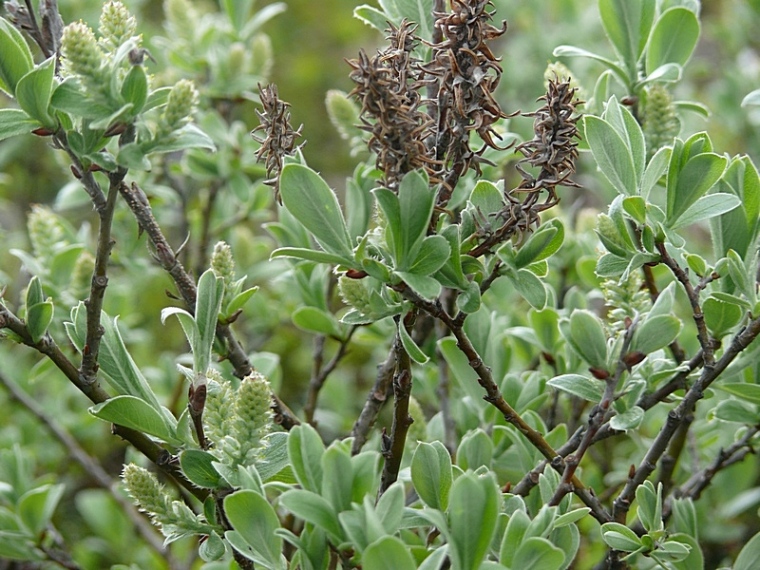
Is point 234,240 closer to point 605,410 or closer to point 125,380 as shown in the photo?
point 125,380

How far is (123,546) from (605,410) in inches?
40.3

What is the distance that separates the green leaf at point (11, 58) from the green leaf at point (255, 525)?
36cm

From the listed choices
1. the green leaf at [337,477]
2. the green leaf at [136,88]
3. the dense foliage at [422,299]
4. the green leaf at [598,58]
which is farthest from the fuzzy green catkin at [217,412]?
the green leaf at [598,58]

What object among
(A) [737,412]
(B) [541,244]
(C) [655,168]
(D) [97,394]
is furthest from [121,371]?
(A) [737,412]

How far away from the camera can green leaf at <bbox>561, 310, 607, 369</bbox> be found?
65 cm

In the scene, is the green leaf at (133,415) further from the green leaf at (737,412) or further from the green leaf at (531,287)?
the green leaf at (737,412)

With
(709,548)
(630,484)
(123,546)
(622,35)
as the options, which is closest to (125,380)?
(630,484)

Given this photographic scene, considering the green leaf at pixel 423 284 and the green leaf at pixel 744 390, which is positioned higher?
Result: the green leaf at pixel 423 284

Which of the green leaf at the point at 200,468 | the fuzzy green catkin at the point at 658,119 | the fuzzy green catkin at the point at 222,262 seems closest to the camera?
the green leaf at the point at 200,468

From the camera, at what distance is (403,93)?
20.7 inches

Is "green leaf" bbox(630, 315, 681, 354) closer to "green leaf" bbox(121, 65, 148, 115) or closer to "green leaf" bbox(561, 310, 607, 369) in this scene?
"green leaf" bbox(561, 310, 607, 369)

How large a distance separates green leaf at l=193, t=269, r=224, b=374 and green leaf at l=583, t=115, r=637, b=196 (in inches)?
11.9

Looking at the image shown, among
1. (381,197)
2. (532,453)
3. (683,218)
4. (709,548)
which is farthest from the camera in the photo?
(709,548)

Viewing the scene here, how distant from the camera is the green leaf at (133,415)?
1.82 ft
